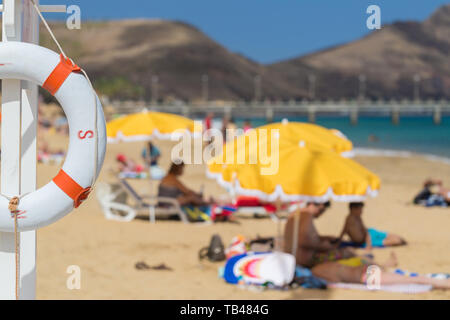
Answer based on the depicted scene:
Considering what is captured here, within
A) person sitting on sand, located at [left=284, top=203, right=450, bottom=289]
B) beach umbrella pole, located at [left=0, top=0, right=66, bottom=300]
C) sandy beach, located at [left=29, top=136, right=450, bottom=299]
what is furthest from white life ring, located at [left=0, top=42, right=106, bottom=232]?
person sitting on sand, located at [left=284, top=203, right=450, bottom=289]

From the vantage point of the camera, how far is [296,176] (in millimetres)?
4371

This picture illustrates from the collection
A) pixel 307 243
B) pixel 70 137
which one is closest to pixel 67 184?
pixel 70 137

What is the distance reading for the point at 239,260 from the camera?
16.2ft

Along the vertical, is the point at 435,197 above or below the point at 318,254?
above

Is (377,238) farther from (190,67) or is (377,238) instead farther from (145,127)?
(190,67)

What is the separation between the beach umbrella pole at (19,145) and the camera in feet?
9.34

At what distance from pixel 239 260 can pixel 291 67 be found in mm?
191838

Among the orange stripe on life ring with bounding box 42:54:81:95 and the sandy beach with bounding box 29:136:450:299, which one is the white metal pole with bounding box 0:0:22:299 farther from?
the sandy beach with bounding box 29:136:450:299

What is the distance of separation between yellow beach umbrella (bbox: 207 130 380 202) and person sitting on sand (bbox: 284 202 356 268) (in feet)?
2.07

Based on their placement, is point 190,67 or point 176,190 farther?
point 190,67

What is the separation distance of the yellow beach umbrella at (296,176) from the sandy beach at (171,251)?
79 cm

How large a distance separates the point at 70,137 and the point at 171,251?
3360mm
